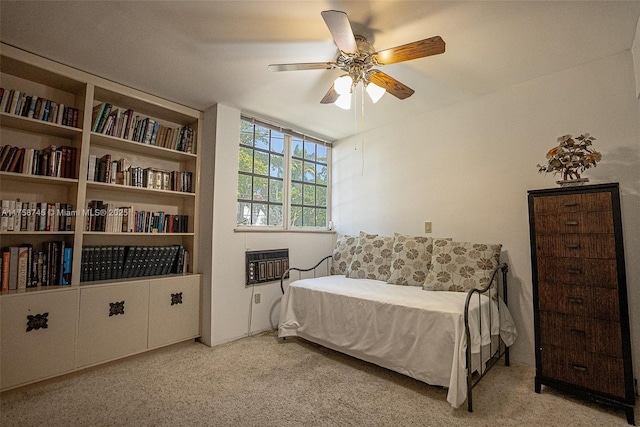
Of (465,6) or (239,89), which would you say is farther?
(239,89)

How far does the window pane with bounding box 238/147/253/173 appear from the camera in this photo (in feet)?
10.6

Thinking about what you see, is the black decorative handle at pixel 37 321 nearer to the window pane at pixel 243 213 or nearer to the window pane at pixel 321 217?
the window pane at pixel 243 213

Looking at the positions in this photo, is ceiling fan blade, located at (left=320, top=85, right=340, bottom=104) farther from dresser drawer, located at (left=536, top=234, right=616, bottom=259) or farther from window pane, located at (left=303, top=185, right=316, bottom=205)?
dresser drawer, located at (left=536, top=234, right=616, bottom=259)

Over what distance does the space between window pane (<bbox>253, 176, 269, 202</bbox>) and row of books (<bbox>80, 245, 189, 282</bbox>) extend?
0.94 metres

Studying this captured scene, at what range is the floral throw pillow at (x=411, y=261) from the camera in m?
2.68

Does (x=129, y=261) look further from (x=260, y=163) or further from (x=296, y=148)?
(x=296, y=148)

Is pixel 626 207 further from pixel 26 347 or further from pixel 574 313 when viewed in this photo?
pixel 26 347

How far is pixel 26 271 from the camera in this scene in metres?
2.14

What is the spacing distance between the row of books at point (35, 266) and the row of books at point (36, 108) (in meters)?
0.96

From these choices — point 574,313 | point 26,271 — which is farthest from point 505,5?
point 26,271

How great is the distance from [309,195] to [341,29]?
247cm

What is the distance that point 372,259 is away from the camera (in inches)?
121

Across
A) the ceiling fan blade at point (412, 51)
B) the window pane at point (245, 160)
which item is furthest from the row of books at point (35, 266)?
the ceiling fan blade at point (412, 51)

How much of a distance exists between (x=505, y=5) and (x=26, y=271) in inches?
141
